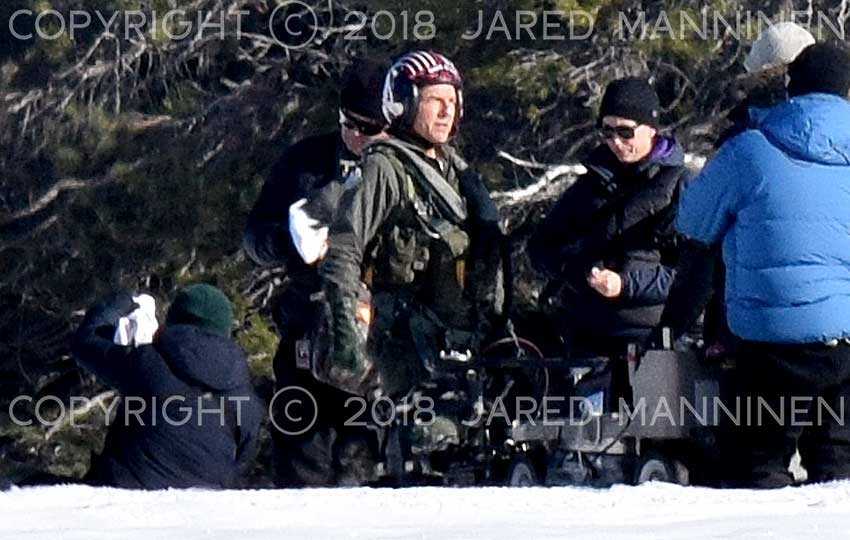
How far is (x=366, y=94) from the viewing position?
8.52 metres

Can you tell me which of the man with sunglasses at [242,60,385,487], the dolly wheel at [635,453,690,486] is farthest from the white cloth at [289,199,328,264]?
the dolly wheel at [635,453,690,486]

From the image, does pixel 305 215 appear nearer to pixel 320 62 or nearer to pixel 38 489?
pixel 38 489

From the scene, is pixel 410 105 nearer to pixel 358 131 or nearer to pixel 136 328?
pixel 358 131

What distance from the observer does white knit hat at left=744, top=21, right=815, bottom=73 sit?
26.2ft

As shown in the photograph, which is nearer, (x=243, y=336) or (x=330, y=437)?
(x=330, y=437)

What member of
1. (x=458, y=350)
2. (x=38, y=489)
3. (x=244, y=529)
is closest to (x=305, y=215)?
(x=458, y=350)

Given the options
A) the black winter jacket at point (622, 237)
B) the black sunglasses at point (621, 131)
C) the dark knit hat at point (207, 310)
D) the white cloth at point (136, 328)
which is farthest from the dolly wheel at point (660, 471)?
the white cloth at point (136, 328)

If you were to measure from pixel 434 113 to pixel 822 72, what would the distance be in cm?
154

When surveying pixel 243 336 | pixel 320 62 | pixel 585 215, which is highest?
pixel 585 215

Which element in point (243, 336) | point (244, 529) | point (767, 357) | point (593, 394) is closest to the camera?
point (244, 529)

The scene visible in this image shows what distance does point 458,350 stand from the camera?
27.1 feet

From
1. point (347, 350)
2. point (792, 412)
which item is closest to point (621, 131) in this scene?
point (347, 350)

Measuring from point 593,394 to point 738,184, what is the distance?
3.34 feet

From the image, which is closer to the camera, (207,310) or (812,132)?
(812,132)
